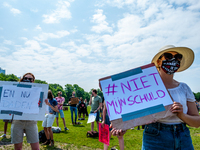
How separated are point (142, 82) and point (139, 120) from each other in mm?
475

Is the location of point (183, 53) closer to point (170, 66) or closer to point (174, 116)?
point (170, 66)

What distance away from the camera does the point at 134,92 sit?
6.21 ft

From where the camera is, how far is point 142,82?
6.30ft

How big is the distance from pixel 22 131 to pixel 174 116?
3.30 meters

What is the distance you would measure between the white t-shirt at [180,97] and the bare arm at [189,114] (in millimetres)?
71

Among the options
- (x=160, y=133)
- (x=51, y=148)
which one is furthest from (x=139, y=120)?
(x=51, y=148)

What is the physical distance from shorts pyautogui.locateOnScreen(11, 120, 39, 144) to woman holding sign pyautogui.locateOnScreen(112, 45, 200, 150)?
2.58 m

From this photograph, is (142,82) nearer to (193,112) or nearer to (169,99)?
(169,99)

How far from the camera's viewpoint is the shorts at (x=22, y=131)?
3416 mm

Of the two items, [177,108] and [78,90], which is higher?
[78,90]

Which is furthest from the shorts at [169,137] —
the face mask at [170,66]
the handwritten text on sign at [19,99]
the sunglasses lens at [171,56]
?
the handwritten text on sign at [19,99]

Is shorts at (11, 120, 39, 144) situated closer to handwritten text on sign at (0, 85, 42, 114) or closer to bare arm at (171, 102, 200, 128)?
handwritten text on sign at (0, 85, 42, 114)

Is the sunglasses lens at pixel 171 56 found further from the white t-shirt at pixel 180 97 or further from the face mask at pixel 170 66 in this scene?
the white t-shirt at pixel 180 97

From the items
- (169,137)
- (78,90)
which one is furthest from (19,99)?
(78,90)
